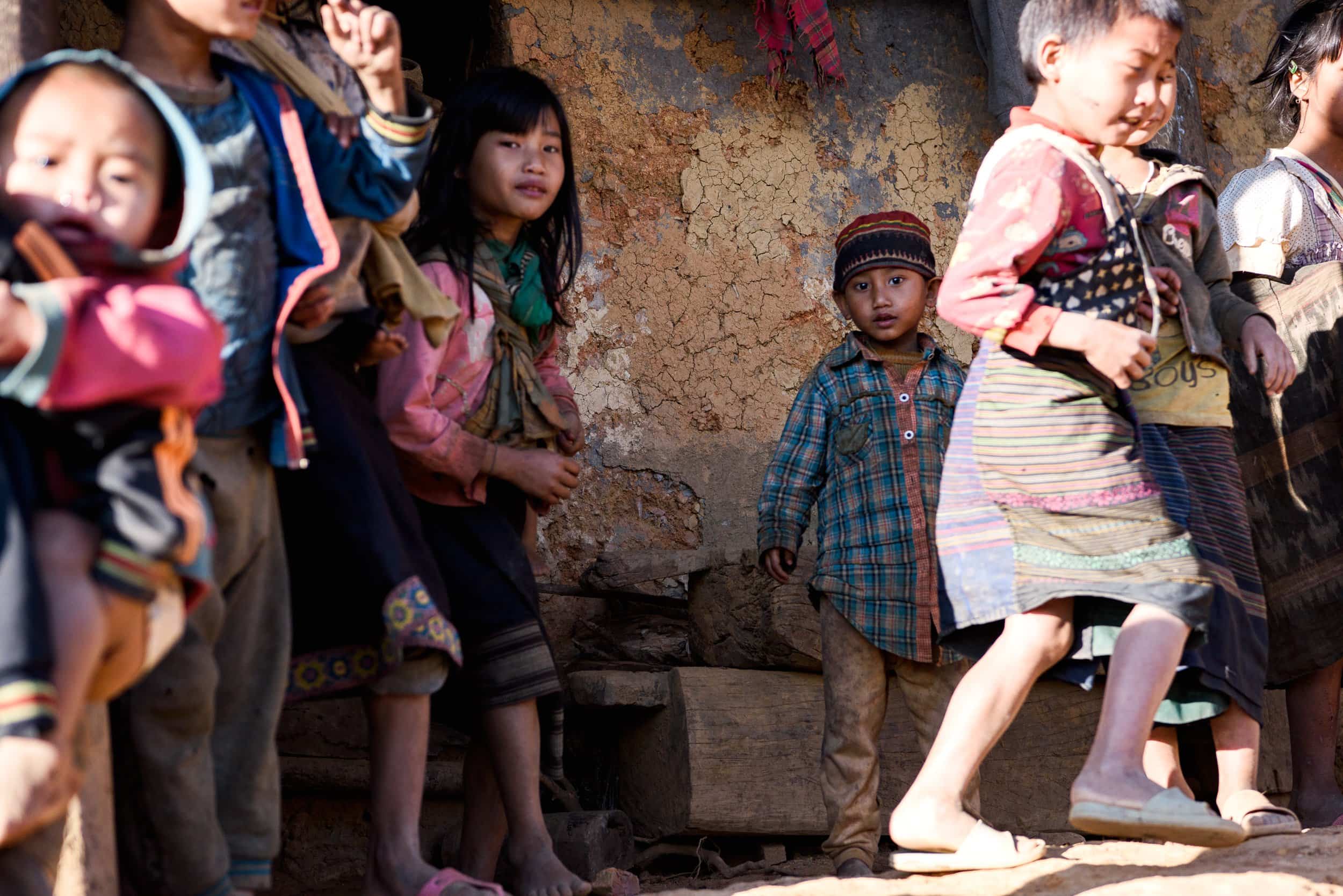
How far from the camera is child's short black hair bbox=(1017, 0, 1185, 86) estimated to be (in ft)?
9.61

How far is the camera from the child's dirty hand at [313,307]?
2441 mm

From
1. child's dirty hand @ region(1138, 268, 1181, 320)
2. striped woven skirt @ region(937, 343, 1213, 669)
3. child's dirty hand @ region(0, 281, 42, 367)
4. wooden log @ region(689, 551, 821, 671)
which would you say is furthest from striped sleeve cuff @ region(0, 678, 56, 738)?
wooden log @ region(689, 551, 821, 671)

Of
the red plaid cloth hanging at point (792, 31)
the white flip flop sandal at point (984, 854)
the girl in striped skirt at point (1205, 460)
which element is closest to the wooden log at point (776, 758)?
the girl in striped skirt at point (1205, 460)

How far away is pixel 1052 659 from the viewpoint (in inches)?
111

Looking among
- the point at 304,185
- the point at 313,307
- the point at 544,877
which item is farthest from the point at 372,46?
the point at 544,877

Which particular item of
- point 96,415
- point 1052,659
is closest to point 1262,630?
point 1052,659

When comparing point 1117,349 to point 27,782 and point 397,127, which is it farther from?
point 27,782

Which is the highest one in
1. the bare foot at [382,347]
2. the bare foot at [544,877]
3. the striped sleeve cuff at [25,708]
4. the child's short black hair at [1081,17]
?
the child's short black hair at [1081,17]

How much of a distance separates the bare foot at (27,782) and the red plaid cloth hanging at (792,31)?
364cm

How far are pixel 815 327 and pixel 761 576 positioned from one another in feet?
3.89

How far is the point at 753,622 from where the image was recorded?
4070 millimetres

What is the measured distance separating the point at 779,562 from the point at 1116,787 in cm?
142

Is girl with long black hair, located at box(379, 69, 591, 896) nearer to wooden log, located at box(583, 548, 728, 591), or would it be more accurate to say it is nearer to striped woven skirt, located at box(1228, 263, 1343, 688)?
wooden log, located at box(583, 548, 728, 591)

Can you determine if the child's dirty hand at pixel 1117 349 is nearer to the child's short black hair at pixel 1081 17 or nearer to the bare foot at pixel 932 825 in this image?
the child's short black hair at pixel 1081 17
